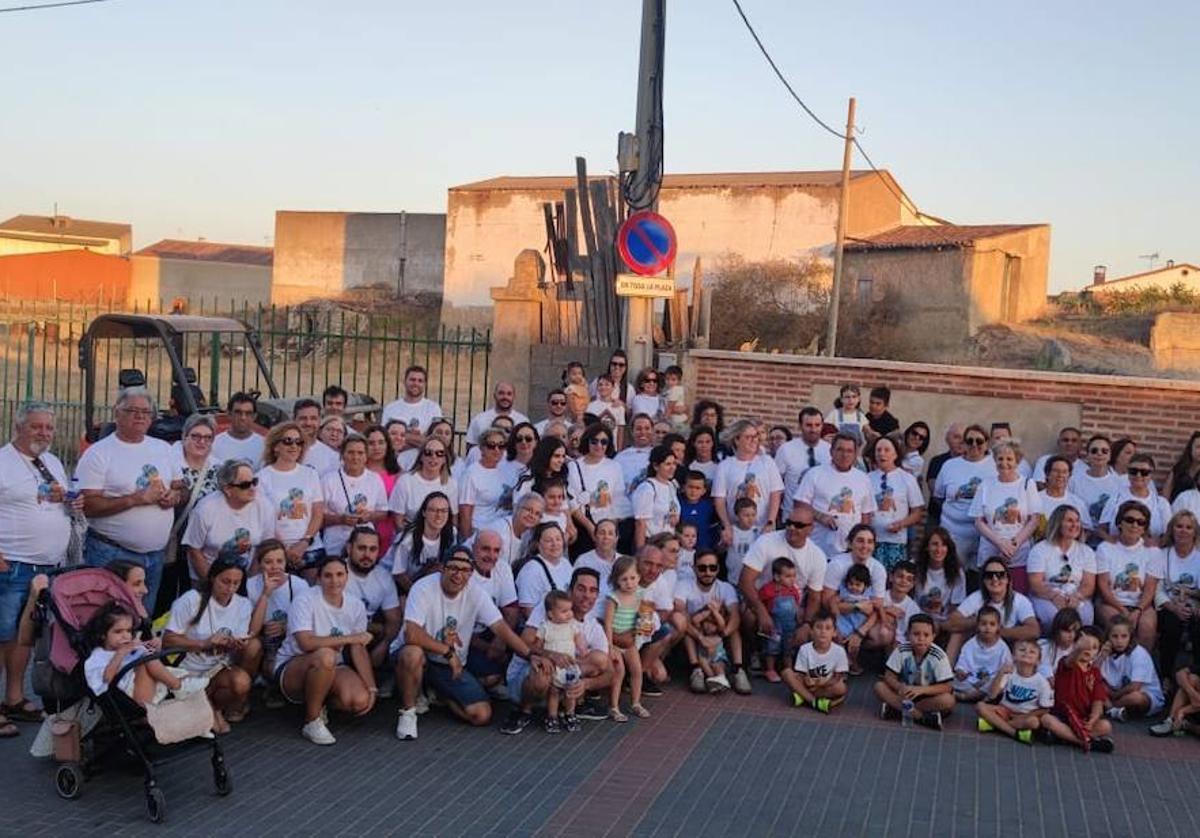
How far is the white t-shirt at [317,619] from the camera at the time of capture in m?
7.28

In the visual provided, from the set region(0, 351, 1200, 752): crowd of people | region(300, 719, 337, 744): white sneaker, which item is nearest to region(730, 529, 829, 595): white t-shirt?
region(0, 351, 1200, 752): crowd of people

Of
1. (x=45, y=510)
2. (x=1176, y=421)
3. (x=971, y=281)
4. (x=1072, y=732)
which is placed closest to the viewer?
(x=45, y=510)

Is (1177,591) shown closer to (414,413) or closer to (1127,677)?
(1127,677)

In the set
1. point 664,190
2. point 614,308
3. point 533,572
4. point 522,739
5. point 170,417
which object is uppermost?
point 664,190

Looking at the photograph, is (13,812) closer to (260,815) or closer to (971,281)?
(260,815)

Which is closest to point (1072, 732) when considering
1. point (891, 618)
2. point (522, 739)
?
point (891, 618)

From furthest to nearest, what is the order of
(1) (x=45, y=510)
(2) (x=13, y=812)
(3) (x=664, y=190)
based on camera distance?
(3) (x=664, y=190) → (1) (x=45, y=510) → (2) (x=13, y=812)

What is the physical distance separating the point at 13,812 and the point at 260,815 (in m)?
1.10

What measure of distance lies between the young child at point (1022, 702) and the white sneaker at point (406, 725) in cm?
347

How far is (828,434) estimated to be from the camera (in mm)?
10555

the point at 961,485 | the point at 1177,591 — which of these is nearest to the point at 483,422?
the point at 961,485

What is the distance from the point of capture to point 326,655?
23.3 feet

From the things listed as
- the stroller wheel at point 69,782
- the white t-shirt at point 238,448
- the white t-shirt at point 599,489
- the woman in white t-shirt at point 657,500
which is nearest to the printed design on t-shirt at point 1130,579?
the woman in white t-shirt at point 657,500

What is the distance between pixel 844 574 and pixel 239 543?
4.17 metres
